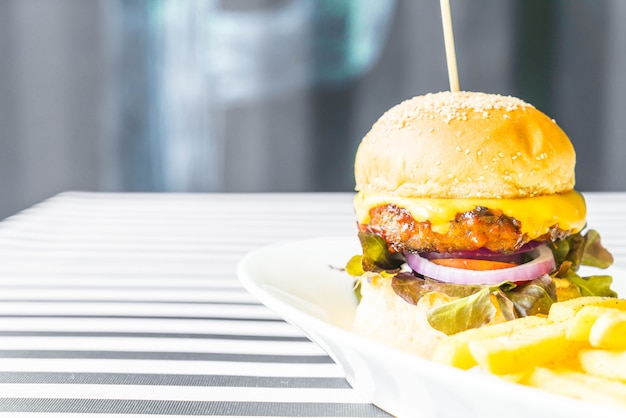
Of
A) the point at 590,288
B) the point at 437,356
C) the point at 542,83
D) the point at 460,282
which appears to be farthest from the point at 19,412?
the point at 542,83

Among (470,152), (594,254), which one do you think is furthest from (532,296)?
(594,254)

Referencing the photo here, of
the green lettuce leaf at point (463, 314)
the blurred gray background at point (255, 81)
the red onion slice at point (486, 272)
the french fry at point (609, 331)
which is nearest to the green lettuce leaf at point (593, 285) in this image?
the red onion slice at point (486, 272)

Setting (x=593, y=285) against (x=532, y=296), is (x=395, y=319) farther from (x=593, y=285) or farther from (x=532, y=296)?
(x=593, y=285)

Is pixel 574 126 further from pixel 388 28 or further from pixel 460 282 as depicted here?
pixel 460 282

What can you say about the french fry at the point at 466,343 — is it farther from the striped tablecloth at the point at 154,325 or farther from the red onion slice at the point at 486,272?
the red onion slice at the point at 486,272

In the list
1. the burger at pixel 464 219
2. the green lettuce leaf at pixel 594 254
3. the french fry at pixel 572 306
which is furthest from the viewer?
the green lettuce leaf at pixel 594 254
